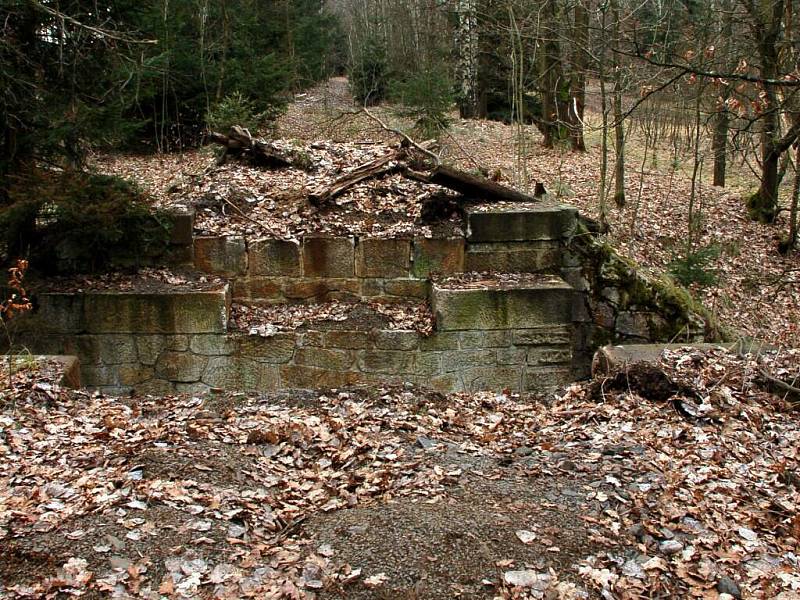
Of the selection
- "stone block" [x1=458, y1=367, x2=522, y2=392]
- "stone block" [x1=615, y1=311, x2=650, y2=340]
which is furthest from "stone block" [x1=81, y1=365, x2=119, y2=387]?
"stone block" [x1=615, y1=311, x2=650, y2=340]

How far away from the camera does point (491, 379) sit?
6441 mm

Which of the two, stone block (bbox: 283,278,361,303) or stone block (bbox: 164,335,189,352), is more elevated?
stone block (bbox: 283,278,361,303)

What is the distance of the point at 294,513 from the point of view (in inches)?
137

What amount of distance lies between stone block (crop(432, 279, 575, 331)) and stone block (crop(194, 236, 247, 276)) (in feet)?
5.93

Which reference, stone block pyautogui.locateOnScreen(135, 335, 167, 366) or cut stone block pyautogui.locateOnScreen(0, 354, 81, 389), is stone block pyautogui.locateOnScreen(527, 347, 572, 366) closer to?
stone block pyautogui.locateOnScreen(135, 335, 167, 366)

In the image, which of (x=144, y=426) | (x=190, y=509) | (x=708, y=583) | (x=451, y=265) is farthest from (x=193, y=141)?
(x=708, y=583)

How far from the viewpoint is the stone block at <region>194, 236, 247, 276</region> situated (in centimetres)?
667

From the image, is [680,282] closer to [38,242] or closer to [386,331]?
[386,331]

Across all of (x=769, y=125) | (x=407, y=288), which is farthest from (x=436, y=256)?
(x=769, y=125)

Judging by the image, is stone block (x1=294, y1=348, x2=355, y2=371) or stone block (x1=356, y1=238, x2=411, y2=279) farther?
stone block (x1=356, y1=238, x2=411, y2=279)

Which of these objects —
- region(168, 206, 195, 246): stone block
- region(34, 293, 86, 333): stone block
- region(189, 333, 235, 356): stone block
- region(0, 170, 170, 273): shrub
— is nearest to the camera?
region(0, 170, 170, 273): shrub

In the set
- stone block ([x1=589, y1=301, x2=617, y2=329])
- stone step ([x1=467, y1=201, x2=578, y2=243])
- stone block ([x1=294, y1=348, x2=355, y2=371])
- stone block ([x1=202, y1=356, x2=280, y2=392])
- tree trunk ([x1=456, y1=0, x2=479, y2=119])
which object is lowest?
stone block ([x1=202, y1=356, x2=280, y2=392])

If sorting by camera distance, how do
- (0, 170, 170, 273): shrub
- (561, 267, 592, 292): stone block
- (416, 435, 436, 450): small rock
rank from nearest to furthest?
(416, 435, 436, 450): small rock → (0, 170, 170, 273): shrub → (561, 267, 592, 292): stone block

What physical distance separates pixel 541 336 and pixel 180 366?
3131 mm
